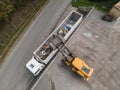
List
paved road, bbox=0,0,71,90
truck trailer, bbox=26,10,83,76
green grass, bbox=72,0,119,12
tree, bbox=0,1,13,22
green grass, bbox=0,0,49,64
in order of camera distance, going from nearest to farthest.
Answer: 1. truck trailer, bbox=26,10,83,76
2. paved road, bbox=0,0,71,90
3. tree, bbox=0,1,13,22
4. green grass, bbox=0,0,49,64
5. green grass, bbox=72,0,119,12

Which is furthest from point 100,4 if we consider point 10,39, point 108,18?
point 10,39

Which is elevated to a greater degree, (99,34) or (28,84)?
(28,84)

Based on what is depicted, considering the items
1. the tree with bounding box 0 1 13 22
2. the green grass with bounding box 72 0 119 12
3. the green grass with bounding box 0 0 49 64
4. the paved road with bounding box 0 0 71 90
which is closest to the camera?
the paved road with bounding box 0 0 71 90

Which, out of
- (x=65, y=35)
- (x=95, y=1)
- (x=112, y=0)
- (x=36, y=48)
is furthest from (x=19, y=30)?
(x=112, y=0)

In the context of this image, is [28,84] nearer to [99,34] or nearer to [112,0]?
[99,34]

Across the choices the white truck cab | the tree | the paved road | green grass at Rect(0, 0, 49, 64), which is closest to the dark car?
the paved road

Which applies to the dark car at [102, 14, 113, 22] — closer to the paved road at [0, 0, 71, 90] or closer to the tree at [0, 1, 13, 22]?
the paved road at [0, 0, 71, 90]

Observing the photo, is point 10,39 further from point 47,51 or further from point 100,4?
point 100,4
